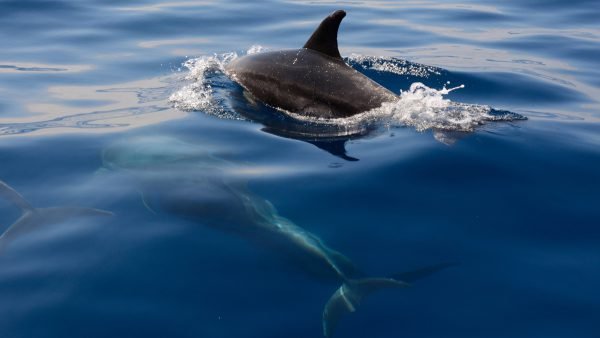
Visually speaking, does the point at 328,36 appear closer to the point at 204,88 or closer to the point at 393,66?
the point at 204,88

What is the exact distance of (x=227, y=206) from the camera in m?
7.01

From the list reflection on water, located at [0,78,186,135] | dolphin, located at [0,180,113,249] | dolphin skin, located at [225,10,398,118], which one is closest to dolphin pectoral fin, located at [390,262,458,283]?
dolphin, located at [0,180,113,249]

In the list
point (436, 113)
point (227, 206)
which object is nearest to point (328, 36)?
point (436, 113)

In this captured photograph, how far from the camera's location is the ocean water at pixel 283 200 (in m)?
5.30

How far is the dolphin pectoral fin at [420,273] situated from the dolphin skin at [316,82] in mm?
4358

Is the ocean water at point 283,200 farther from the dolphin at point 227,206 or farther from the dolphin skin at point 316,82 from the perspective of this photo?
the dolphin skin at point 316,82

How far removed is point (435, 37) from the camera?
16.8 meters

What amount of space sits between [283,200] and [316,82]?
11.9ft

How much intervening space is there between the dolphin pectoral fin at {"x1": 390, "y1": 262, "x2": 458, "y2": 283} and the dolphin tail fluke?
0.08 meters

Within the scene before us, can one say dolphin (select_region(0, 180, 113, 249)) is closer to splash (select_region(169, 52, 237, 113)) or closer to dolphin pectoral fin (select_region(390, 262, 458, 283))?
dolphin pectoral fin (select_region(390, 262, 458, 283))

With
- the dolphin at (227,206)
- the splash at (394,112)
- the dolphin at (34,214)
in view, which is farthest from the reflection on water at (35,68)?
the dolphin at (34,214)

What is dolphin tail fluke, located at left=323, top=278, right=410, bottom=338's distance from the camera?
512 cm

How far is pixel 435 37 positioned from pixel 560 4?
6.21 meters

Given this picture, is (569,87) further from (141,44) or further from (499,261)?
(141,44)
